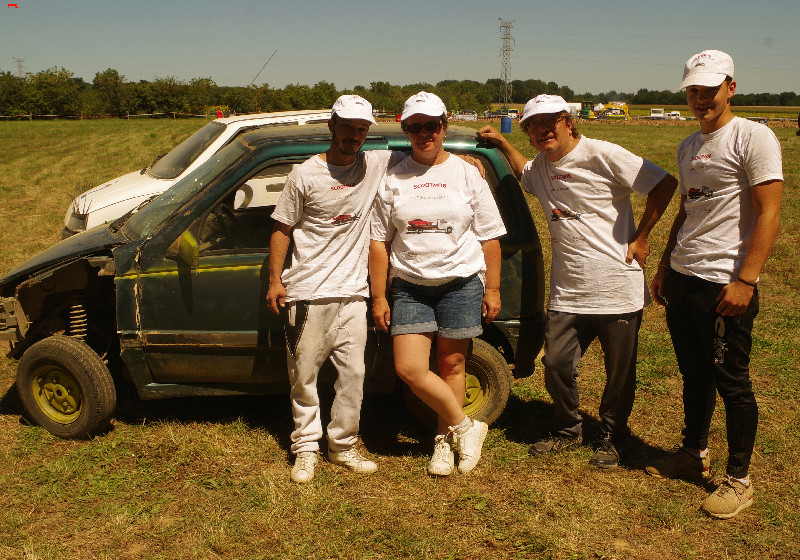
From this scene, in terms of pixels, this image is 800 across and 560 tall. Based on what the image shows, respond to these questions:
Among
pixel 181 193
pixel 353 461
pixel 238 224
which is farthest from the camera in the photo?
pixel 238 224

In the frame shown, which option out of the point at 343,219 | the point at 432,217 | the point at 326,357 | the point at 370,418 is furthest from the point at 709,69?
the point at 370,418

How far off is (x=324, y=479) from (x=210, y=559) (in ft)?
2.63

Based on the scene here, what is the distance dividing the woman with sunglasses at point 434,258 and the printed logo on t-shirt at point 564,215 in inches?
12.3

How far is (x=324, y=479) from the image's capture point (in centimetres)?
383

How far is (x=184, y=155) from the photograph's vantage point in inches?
324

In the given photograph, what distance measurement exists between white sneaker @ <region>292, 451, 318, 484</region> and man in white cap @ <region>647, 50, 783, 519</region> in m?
2.03

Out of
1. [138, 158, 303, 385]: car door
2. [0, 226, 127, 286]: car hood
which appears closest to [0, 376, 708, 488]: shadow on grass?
[138, 158, 303, 385]: car door

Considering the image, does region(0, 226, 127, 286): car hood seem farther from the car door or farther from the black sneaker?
the black sneaker

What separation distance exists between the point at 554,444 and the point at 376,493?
1.11 metres

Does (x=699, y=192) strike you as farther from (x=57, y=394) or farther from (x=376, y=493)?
(x=57, y=394)

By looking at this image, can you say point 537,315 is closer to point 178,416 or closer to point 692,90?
point 692,90

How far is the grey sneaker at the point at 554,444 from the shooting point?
160 inches

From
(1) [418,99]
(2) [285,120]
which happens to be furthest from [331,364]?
(2) [285,120]

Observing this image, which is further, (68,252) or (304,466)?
(68,252)
